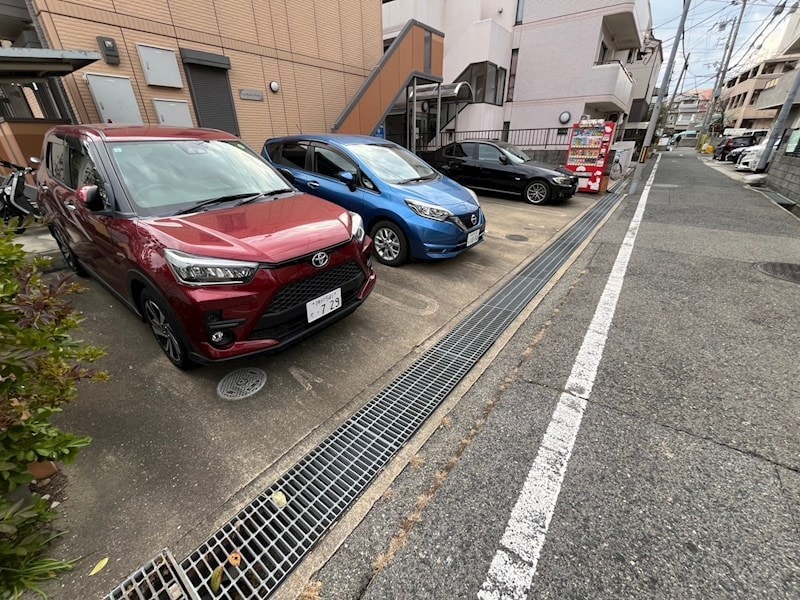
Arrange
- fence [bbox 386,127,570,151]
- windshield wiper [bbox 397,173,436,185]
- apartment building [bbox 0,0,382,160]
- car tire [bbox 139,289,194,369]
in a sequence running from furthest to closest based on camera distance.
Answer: fence [bbox 386,127,570,151] < apartment building [bbox 0,0,382,160] < windshield wiper [bbox 397,173,436,185] < car tire [bbox 139,289,194,369]

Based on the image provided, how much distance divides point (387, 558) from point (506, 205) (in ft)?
27.2

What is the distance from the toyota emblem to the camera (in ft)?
7.79

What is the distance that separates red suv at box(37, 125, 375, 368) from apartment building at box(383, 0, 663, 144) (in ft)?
45.6

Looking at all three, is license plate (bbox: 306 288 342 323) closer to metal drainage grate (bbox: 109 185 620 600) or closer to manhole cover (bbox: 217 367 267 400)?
manhole cover (bbox: 217 367 267 400)

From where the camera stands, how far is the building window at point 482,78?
1427 cm

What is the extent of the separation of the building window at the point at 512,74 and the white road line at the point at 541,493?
53.6 feet

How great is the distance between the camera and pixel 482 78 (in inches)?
568

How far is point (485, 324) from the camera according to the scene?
3402 millimetres

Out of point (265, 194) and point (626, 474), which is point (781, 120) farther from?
point (265, 194)

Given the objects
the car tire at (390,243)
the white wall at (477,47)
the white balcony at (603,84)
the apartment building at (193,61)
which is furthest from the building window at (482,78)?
the car tire at (390,243)

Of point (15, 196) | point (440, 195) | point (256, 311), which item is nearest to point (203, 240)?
point (256, 311)

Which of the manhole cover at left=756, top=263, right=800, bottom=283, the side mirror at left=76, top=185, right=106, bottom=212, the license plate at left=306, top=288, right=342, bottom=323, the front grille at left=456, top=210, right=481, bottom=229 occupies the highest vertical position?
the side mirror at left=76, top=185, right=106, bottom=212

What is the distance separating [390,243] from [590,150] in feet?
27.8

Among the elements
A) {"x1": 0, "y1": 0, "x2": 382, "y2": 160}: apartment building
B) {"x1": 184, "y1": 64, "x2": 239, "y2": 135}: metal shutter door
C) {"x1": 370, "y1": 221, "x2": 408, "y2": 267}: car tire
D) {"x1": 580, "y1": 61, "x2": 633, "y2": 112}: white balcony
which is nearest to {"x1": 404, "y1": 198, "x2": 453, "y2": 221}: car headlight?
{"x1": 370, "y1": 221, "x2": 408, "y2": 267}: car tire
